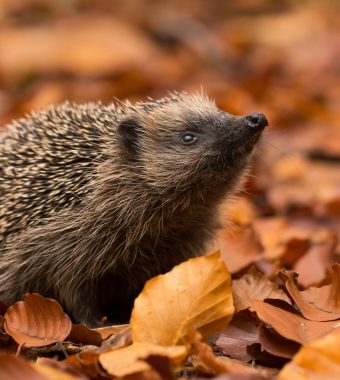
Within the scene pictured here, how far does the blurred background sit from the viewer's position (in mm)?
8633

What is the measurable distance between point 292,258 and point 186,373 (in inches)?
94.6

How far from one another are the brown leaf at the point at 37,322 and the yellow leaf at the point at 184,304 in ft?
1.68

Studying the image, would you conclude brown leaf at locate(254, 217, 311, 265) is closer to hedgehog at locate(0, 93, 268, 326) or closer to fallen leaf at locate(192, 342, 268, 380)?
hedgehog at locate(0, 93, 268, 326)

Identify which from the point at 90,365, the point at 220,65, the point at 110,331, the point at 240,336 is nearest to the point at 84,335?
the point at 110,331

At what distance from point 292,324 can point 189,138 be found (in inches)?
66.1

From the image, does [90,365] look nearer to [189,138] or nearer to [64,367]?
[64,367]

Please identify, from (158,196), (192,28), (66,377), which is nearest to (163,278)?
(66,377)

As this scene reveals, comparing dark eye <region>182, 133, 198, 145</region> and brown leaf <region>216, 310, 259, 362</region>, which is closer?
brown leaf <region>216, 310, 259, 362</region>

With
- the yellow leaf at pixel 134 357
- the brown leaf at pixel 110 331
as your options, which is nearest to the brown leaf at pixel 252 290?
the brown leaf at pixel 110 331

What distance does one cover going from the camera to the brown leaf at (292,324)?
3.82 m

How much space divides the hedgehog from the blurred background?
1828 millimetres

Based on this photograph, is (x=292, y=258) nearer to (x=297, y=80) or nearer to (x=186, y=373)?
(x=186, y=373)

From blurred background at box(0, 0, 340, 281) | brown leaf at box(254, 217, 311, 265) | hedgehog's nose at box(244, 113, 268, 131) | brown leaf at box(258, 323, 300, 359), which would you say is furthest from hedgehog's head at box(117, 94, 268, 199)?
blurred background at box(0, 0, 340, 281)

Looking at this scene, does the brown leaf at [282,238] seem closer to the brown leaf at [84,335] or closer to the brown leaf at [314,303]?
the brown leaf at [314,303]
